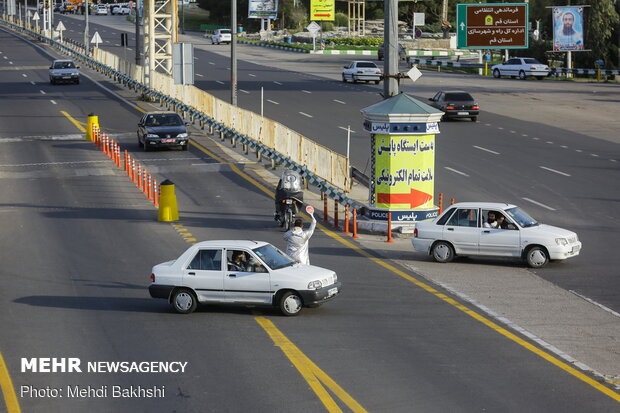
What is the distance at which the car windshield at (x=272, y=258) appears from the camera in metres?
18.6

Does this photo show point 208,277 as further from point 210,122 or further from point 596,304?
point 210,122

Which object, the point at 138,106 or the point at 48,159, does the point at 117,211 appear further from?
the point at 138,106

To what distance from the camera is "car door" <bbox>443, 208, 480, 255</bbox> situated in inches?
935

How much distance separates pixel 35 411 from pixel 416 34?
11361 cm

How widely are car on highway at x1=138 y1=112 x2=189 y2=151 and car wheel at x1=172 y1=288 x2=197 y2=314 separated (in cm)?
2427

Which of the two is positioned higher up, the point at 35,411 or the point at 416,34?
the point at 416,34

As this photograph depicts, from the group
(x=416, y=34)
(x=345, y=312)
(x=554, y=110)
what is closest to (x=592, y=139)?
(x=554, y=110)

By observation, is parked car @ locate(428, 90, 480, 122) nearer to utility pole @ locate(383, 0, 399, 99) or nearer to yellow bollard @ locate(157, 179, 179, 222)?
utility pole @ locate(383, 0, 399, 99)

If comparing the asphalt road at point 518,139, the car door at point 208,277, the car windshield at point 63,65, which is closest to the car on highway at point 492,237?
the asphalt road at point 518,139

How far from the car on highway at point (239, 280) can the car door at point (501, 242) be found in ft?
19.5

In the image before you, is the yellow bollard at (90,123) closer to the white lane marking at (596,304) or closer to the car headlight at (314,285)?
the white lane marking at (596,304)

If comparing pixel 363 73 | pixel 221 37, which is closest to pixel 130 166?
pixel 363 73

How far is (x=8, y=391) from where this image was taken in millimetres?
14203

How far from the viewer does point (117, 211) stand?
30.7 metres
